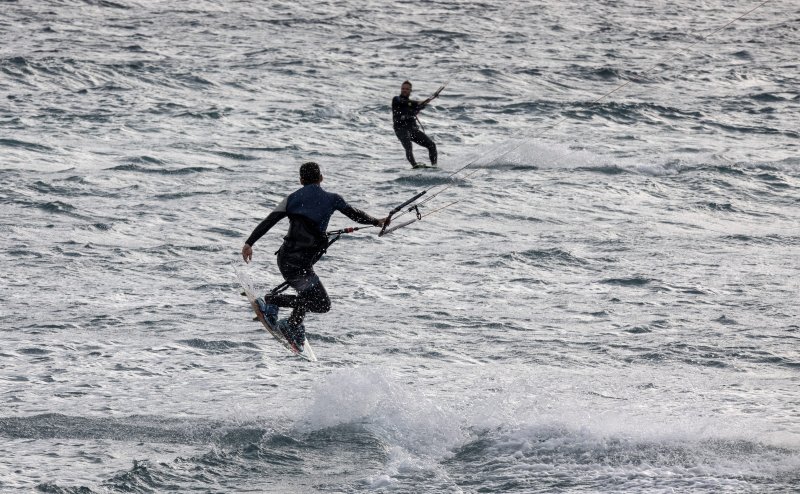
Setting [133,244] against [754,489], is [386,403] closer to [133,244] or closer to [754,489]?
[754,489]

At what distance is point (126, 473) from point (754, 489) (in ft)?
15.3

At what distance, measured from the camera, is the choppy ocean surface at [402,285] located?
30.7ft

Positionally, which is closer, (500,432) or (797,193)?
(500,432)

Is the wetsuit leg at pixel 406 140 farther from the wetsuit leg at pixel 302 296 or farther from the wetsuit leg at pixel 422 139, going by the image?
the wetsuit leg at pixel 302 296

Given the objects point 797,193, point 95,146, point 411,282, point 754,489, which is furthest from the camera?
point 95,146

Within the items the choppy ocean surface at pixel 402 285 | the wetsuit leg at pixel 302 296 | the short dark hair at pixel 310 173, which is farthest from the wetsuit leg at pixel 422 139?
the short dark hair at pixel 310 173

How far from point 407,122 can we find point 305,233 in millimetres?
10392

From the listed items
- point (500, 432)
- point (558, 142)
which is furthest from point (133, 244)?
point (558, 142)

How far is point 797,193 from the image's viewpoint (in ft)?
64.0

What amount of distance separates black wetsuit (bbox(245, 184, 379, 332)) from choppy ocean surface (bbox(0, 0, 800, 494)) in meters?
0.85

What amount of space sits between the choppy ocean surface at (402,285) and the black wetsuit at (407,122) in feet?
2.15

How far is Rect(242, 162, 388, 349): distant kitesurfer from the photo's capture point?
9906 mm

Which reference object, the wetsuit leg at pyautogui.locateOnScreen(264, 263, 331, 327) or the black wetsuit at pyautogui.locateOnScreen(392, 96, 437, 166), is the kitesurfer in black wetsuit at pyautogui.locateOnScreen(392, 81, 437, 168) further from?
the wetsuit leg at pyautogui.locateOnScreen(264, 263, 331, 327)

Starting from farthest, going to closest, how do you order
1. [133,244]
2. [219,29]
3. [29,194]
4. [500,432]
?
1. [219,29]
2. [29,194]
3. [133,244]
4. [500,432]
